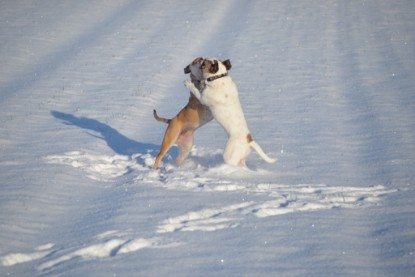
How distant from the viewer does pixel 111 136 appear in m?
8.51

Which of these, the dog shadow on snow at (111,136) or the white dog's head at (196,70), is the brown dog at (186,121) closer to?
the white dog's head at (196,70)

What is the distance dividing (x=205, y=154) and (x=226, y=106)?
129 cm

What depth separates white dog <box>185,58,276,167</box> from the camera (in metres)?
6.43

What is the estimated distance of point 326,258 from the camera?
421 centimetres

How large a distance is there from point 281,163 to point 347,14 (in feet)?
41.8

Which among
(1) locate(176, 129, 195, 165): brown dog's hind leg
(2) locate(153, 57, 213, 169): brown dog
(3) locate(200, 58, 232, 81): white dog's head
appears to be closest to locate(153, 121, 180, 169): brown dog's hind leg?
(2) locate(153, 57, 213, 169): brown dog

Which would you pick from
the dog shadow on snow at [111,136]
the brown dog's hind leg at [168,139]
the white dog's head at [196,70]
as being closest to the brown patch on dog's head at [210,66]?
the white dog's head at [196,70]

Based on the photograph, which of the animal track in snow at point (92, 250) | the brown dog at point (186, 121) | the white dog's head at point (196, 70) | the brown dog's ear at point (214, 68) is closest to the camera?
the animal track in snow at point (92, 250)

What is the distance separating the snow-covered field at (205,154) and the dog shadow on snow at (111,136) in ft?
0.17

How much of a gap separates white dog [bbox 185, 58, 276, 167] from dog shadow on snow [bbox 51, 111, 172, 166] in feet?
4.55

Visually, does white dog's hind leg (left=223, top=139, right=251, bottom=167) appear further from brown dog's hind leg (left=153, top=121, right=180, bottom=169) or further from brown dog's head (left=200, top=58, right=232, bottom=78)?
brown dog's head (left=200, top=58, right=232, bottom=78)

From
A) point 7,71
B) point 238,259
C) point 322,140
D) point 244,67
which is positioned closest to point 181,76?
point 244,67

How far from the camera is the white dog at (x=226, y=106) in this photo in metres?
6.43

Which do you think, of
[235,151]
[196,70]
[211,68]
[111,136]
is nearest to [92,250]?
[235,151]
